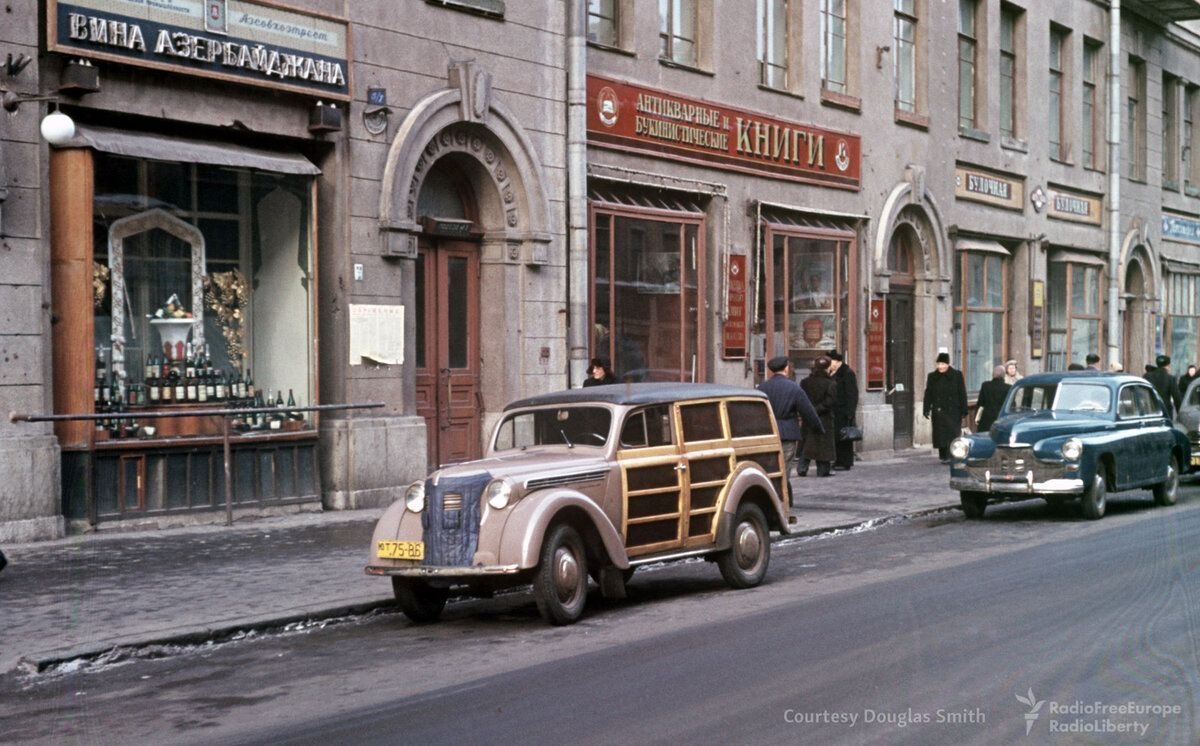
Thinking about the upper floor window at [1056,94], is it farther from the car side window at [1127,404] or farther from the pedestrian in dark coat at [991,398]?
the car side window at [1127,404]

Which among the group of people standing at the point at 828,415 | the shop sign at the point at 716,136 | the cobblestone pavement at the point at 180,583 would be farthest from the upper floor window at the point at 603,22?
the cobblestone pavement at the point at 180,583

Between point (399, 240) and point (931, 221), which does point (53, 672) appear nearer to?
point (399, 240)

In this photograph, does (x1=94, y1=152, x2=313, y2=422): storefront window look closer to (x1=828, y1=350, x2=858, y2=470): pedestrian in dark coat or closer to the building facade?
the building facade

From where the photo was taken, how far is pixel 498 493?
1035 centimetres

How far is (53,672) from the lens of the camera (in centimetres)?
920

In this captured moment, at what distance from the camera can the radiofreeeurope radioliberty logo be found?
279 inches

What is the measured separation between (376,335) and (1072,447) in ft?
25.2

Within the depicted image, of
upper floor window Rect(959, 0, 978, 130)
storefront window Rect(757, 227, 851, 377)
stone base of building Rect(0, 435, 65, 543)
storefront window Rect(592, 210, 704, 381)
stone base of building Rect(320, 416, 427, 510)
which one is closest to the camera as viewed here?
stone base of building Rect(0, 435, 65, 543)

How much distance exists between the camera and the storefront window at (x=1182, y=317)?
4181cm

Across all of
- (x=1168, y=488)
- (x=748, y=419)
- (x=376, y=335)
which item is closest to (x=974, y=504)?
(x=1168, y=488)

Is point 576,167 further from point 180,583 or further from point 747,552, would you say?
point 180,583

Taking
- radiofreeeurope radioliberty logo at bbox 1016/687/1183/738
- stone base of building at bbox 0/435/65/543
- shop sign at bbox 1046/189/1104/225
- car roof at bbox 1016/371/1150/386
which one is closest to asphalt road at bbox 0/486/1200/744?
radiofreeeurope radioliberty logo at bbox 1016/687/1183/738

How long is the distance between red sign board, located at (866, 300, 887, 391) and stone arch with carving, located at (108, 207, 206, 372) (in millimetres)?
14300

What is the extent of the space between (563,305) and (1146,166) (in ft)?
81.3
